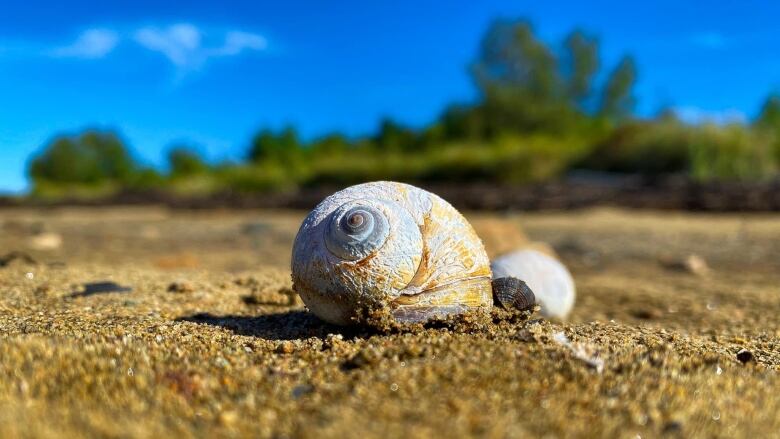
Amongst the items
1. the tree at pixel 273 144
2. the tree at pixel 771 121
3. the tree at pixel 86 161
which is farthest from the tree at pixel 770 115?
the tree at pixel 86 161

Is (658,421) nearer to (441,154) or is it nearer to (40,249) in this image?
(40,249)

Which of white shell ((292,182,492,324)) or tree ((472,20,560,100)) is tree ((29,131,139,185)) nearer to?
tree ((472,20,560,100))

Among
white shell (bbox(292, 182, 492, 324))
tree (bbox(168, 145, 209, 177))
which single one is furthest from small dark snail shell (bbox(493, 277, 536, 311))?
tree (bbox(168, 145, 209, 177))

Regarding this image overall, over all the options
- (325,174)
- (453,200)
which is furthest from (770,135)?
(325,174)

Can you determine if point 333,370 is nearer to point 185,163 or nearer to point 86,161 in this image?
point 185,163

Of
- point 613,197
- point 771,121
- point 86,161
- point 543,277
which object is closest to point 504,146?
point 771,121

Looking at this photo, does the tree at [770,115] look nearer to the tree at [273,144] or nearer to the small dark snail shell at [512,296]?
the small dark snail shell at [512,296]
